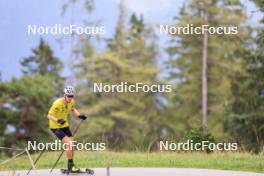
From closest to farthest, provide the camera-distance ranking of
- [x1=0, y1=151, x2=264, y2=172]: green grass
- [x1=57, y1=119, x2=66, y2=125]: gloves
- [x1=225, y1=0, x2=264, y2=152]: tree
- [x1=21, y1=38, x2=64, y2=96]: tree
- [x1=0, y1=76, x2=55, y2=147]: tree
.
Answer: [x1=57, y1=119, x2=66, y2=125]: gloves → [x1=0, y1=151, x2=264, y2=172]: green grass → [x1=225, y1=0, x2=264, y2=152]: tree → [x1=0, y1=76, x2=55, y2=147]: tree → [x1=21, y1=38, x2=64, y2=96]: tree

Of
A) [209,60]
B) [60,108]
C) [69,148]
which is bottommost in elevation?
[69,148]

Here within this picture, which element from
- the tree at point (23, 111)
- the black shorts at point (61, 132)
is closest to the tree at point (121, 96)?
the tree at point (23, 111)

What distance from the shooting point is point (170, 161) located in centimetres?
1666

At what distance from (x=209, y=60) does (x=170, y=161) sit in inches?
1240

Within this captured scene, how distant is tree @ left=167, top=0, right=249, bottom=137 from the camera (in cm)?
4600

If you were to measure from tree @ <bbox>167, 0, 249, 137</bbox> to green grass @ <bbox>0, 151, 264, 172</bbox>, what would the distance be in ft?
87.4

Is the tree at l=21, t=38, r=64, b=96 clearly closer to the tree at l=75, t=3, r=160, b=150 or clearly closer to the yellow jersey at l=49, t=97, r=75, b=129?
the tree at l=75, t=3, r=160, b=150

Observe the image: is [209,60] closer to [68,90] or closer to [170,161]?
[170,161]

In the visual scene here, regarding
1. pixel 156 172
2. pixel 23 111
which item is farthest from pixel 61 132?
pixel 23 111

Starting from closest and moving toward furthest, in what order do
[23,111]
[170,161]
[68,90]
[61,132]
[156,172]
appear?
[68,90] < [61,132] < [156,172] < [170,161] < [23,111]

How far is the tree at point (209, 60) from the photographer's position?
4600 centimetres

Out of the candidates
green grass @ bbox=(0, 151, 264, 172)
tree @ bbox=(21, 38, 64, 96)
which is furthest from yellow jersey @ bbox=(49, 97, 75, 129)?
tree @ bbox=(21, 38, 64, 96)

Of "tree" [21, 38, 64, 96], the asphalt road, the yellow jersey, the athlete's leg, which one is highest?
"tree" [21, 38, 64, 96]

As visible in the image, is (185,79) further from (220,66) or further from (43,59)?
(43,59)
